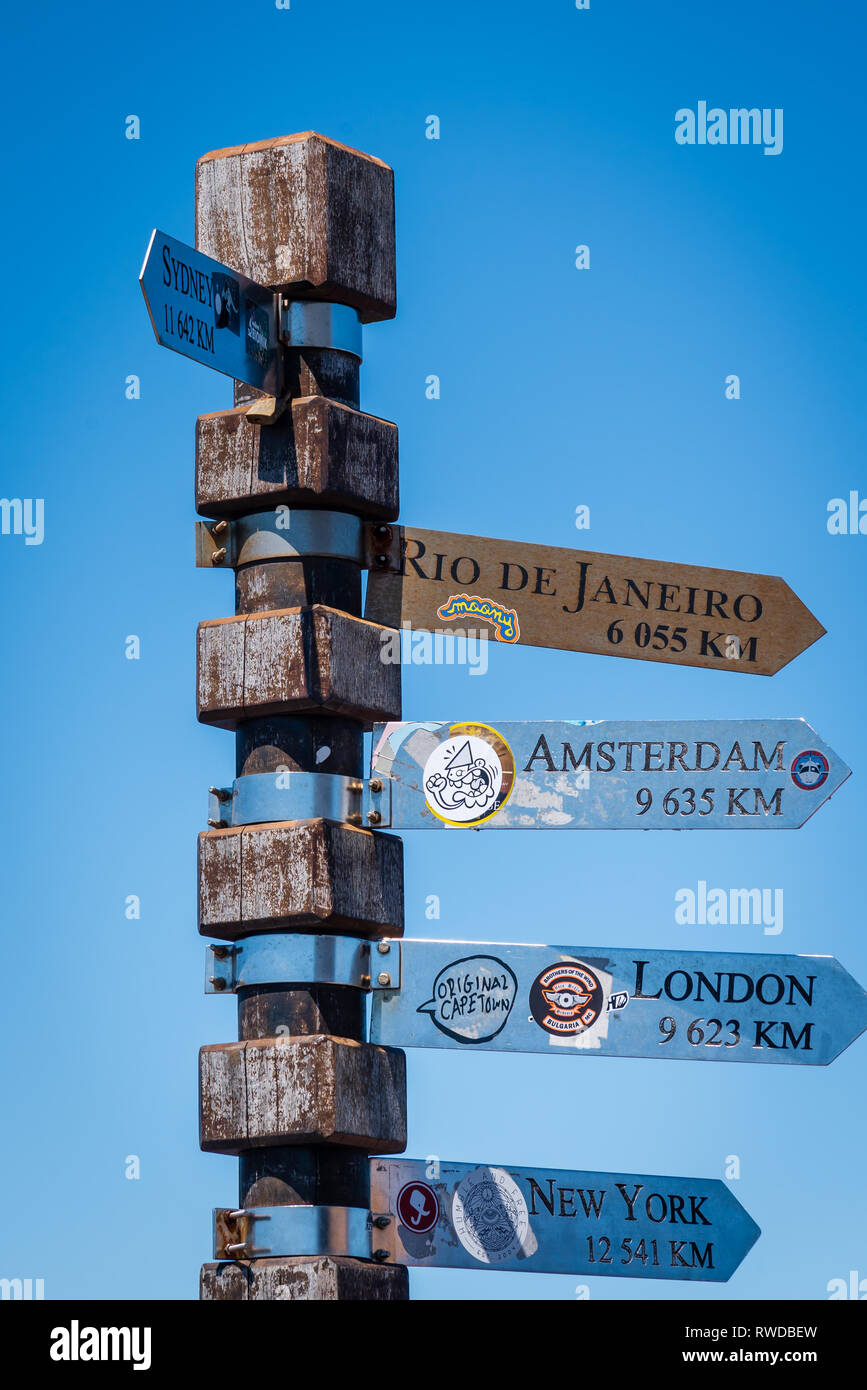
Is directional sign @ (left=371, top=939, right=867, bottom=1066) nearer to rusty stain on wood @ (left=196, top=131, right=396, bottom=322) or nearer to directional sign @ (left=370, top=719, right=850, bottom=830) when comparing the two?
directional sign @ (left=370, top=719, right=850, bottom=830)

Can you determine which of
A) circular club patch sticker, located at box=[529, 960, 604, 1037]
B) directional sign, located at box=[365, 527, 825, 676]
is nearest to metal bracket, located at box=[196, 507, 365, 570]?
directional sign, located at box=[365, 527, 825, 676]

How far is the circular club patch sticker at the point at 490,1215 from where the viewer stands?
470 cm

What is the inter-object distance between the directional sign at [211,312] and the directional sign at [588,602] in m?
0.59

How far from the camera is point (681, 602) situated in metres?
5.07

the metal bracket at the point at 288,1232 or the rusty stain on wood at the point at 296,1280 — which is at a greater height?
the metal bracket at the point at 288,1232

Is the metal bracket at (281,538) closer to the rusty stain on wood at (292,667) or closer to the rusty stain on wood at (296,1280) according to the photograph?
the rusty stain on wood at (292,667)

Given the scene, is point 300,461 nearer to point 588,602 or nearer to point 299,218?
point 299,218

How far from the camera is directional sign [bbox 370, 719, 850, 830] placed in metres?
4.71

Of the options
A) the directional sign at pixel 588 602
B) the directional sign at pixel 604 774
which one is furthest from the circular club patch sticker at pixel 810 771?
the directional sign at pixel 588 602

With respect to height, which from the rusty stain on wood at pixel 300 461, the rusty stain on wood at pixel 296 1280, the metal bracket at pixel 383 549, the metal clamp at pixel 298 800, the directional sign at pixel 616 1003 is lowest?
the rusty stain on wood at pixel 296 1280

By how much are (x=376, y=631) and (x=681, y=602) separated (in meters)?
0.79
